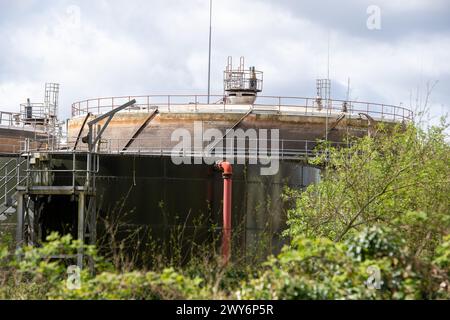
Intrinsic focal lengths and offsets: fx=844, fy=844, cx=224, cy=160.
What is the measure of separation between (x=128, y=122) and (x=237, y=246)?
10446mm

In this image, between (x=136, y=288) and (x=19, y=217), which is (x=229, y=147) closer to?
(x=19, y=217)

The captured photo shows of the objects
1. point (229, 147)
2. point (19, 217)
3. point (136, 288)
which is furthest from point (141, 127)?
point (136, 288)

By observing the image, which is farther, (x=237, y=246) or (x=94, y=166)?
(x=94, y=166)

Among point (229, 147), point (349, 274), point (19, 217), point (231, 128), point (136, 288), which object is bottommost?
point (136, 288)

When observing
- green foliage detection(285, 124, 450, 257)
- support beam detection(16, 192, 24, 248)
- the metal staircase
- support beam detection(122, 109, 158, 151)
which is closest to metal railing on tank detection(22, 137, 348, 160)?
support beam detection(122, 109, 158, 151)

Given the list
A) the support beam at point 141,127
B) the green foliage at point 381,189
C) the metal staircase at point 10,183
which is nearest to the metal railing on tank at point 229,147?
the support beam at point 141,127

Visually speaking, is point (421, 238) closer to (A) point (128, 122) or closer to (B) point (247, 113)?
(B) point (247, 113)

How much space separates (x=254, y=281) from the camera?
1031 centimetres

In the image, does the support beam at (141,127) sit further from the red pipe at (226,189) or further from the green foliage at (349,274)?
the green foliage at (349,274)

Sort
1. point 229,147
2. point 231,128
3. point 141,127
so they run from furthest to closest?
point 141,127, point 231,128, point 229,147

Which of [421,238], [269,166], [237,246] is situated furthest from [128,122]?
[421,238]

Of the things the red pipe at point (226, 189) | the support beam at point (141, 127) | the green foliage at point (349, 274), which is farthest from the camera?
the support beam at point (141, 127)

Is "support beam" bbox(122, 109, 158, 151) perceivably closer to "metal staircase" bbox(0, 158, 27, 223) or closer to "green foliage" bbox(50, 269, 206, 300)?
"metal staircase" bbox(0, 158, 27, 223)

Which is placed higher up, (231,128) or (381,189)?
(231,128)
